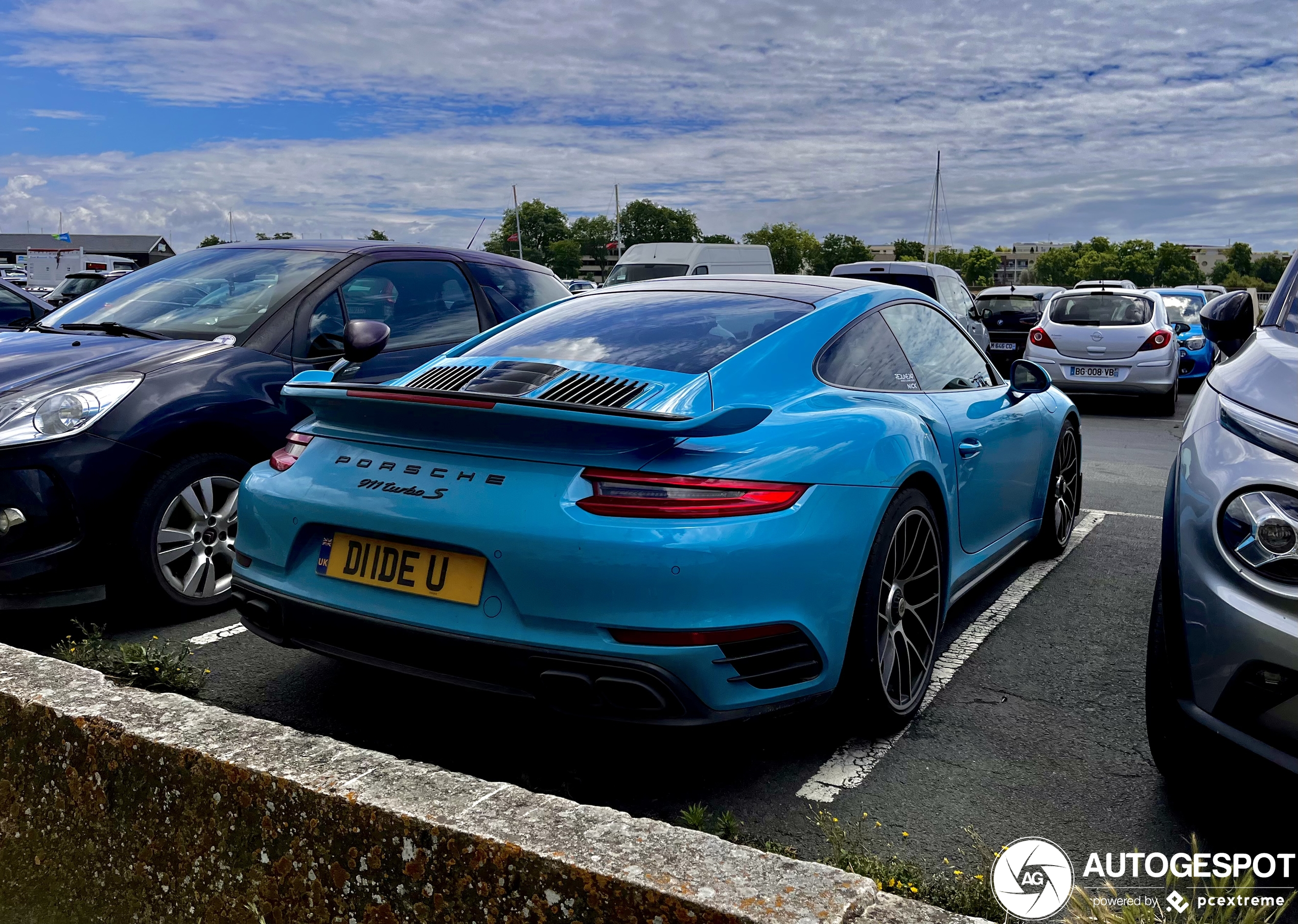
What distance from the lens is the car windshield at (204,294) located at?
500 centimetres

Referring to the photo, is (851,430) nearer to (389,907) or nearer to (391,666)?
(391,666)

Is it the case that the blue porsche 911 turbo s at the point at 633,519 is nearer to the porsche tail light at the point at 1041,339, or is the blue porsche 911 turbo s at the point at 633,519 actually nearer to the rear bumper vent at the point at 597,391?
the rear bumper vent at the point at 597,391

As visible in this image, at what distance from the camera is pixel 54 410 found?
4.08 m

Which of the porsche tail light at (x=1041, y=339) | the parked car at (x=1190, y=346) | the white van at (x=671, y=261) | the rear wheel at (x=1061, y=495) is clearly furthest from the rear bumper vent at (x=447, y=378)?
the white van at (x=671, y=261)

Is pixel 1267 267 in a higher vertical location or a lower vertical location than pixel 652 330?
lower

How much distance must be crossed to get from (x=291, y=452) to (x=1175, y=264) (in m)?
148

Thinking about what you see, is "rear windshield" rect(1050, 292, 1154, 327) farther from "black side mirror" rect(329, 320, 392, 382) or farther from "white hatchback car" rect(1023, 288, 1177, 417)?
"black side mirror" rect(329, 320, 392, 382)

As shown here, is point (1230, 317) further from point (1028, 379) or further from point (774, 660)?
point (774, 660)

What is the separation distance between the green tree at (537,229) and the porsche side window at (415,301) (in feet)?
392

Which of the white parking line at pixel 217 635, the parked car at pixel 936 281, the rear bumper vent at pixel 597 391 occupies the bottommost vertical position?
the parked car at pixel 936 281

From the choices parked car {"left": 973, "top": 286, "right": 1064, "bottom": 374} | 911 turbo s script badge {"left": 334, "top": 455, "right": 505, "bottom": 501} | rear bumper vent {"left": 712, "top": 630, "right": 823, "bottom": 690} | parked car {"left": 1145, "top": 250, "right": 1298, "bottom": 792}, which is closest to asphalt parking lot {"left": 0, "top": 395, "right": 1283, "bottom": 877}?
rear bumper vent {"left": 712, "top": 630, "right": 823, "bottom": 690}

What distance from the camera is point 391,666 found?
9.34 ft

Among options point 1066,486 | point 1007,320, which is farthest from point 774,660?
point 1007,320

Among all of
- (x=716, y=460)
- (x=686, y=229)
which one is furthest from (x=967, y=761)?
(x=686, y=229)
